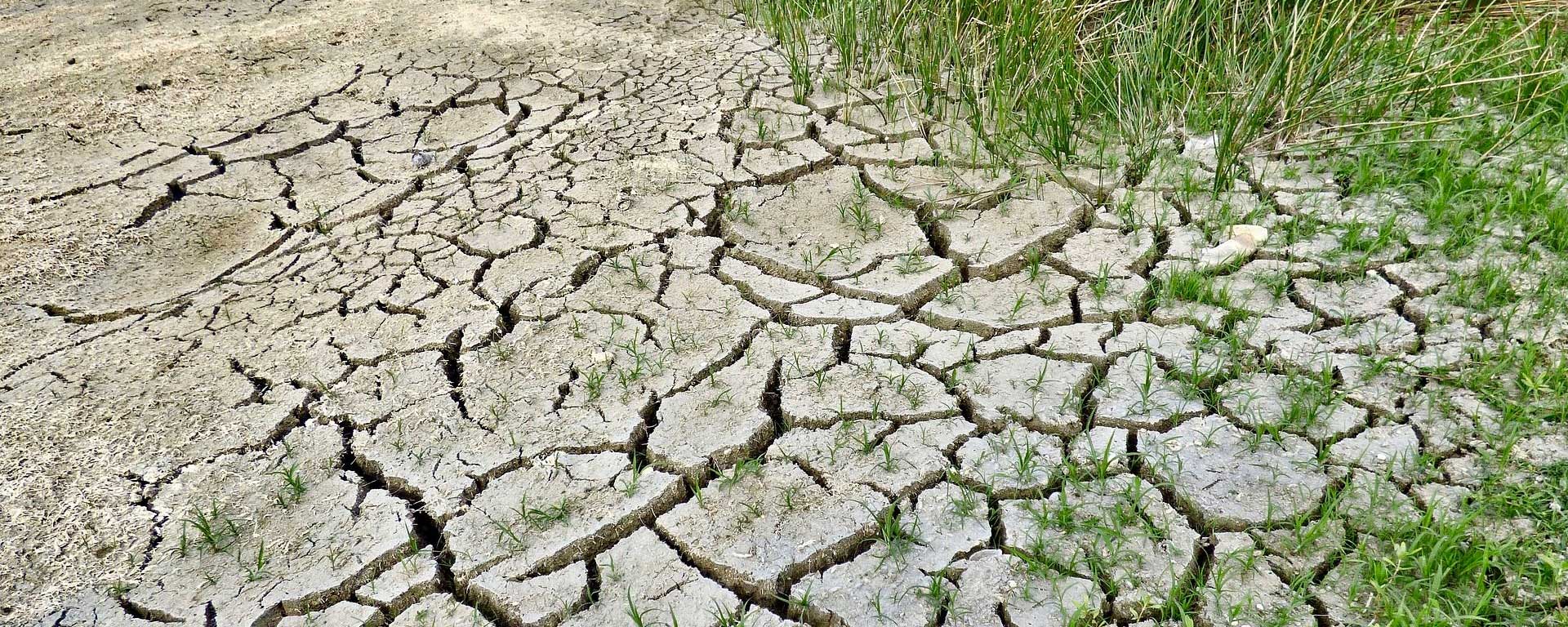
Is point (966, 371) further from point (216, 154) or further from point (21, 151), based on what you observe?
point (21, 151)

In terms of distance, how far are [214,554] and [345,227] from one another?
1269 mm

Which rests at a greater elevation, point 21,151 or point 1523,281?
point 21,151

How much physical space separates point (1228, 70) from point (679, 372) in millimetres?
1843

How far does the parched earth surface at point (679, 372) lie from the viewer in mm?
1832

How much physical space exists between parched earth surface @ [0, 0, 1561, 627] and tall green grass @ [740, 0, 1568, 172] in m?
0.15

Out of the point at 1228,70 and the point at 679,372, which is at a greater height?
the point at 1228,70

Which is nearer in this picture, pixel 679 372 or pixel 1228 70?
pixel 679 372

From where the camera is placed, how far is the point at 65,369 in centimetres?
242

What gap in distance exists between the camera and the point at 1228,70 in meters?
3.08

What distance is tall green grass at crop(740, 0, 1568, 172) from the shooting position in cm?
297

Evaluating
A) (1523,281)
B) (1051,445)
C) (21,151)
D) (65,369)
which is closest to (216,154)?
(21,151)

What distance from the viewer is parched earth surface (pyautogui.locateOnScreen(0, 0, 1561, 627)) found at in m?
1.83

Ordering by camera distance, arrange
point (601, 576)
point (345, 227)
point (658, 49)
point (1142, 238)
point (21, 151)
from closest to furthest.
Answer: point (601, 576)
point (1142, 238)
point (345, 227)
point (21, 151)
point (658, 49)

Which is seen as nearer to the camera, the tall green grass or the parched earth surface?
the parched earth surface
